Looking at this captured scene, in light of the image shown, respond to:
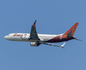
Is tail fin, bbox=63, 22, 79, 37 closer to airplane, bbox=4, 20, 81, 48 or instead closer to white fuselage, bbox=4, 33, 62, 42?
airplane, bbox=4, 20, 81, 48

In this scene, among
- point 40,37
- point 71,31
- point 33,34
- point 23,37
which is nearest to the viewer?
point 33,34

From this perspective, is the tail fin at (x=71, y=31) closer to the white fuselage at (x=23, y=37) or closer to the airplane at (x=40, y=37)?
the airplane at (x=40, y=37)

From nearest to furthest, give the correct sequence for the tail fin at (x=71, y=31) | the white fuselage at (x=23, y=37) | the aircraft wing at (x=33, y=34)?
the aircraft wing at (x=33, y=34)
the tail fin at (x=71, y=31)
the white fuselage at (x=23, y=37)

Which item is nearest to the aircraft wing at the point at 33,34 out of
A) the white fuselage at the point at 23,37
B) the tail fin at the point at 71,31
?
the white fuselage at the point at 23,37

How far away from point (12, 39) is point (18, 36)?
2770 mm

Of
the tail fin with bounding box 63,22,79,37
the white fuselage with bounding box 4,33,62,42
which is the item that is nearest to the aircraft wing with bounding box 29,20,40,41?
the white fuselage with bounding box 4,33,62,42

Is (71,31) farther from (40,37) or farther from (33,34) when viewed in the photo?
(33,34)

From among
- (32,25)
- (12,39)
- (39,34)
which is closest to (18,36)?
(12,39)

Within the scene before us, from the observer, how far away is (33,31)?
2501 inches

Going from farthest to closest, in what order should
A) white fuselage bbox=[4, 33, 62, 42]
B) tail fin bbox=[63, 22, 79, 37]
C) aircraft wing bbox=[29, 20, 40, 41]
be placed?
white fuselage bbox=[4, 33, 62, 42] < tail fin bbox=[63, 22, 79, 37] < aircraft wing bbox=[29, 20, 40, 41]

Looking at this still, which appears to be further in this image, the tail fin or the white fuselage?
the white fuselage

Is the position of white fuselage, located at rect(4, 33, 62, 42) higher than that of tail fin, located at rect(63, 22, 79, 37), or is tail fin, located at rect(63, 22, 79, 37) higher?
tail fin, located at rect(63, 22, 79, 37)

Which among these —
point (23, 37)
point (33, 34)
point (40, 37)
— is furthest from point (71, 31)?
point (23, 37)

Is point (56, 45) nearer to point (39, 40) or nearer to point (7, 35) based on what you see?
point (39, 40)
